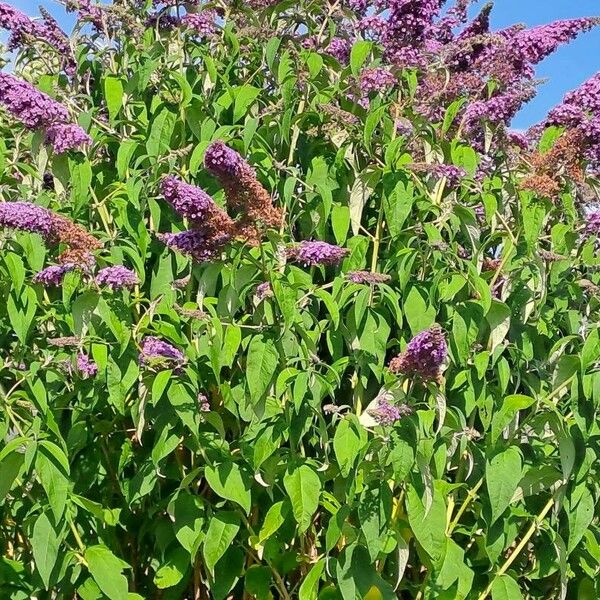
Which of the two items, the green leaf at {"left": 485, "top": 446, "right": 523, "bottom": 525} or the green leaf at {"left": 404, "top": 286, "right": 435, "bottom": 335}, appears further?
the green leaf at {"left": 404, "top": 286, "right": 435, "bottom": 335}

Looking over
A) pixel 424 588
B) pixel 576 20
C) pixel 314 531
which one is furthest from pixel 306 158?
pixel 424 588

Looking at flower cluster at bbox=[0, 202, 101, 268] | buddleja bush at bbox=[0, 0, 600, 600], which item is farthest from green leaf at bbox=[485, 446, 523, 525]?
flower cluster at bbox=[0, 202, 101, 268]

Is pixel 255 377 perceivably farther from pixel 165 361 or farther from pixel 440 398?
pixel 440 398

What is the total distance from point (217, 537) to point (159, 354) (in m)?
0.69

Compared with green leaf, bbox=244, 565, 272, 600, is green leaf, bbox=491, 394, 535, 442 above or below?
above

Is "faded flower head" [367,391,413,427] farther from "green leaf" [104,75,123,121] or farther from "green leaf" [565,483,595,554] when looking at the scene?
"green leaf" [104,75,123,121]

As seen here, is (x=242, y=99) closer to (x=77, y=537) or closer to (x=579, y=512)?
(x=77, y=537)

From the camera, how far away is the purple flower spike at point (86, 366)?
329cm

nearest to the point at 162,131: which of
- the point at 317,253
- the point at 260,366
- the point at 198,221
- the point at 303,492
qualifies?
the point at 198,221

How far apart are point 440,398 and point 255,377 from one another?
0.66 m

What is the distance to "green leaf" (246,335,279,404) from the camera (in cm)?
312

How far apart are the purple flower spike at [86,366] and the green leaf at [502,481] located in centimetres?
142

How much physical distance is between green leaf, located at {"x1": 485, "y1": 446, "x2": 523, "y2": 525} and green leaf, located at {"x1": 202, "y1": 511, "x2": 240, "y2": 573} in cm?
90

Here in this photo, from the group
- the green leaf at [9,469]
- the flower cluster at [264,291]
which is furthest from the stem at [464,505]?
the green leaf at [9,469]
